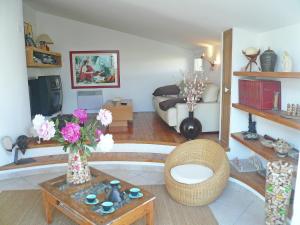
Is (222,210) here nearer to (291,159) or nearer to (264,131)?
(291,159)

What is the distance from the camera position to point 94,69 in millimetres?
6746

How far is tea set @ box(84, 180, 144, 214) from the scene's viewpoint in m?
1.93

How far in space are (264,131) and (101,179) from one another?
214cm

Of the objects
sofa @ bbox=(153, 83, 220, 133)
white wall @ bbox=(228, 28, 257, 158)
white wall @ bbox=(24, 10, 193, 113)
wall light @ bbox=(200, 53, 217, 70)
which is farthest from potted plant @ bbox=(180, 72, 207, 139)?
white wall @ bbox=(24, 10, 193, 113)

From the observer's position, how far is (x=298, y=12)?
2297mm

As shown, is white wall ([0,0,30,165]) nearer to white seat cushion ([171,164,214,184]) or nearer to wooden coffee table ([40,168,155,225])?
wooden coffee table ([40,168,155,225])

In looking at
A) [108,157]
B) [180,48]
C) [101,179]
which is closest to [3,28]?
[108,157]

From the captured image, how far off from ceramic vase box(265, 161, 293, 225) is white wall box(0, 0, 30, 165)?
3.33 metres

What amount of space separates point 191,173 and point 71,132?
1.36 metres

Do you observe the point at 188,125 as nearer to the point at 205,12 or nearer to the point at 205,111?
the point at 205,111

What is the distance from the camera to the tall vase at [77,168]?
234cm

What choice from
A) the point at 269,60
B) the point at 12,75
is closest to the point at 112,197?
the point at 269,60

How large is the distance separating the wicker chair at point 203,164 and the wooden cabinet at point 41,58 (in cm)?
315

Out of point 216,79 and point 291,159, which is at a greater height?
point 216,79
